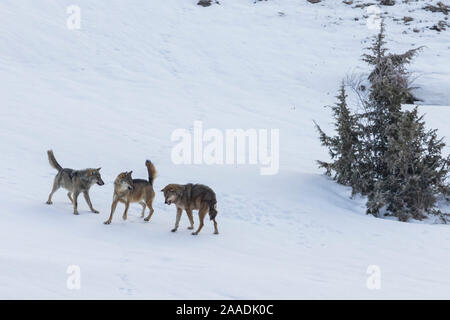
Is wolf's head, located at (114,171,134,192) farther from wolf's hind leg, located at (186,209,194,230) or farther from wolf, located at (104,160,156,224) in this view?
wolf's hind leg, located at (186,209,194,230)

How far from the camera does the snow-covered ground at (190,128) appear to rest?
7355 mm

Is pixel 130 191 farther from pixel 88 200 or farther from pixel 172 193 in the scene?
pixel 88 200

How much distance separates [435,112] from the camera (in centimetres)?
2280

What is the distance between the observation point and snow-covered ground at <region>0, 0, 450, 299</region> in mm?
7355

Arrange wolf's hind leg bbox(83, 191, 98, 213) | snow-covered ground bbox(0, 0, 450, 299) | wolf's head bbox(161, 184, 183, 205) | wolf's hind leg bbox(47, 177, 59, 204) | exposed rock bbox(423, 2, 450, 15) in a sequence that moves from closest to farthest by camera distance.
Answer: snow-covered ground bbox(0, 0, 450, 299)
wolf's head bbox(161, 184, 183, 205)
wolf's hind leg bbox(83, 191, 98, 213)
wolf's hind leg bbox(47, 177, 59, 204)
exposed rock bbox(423, 2, 450, 15)

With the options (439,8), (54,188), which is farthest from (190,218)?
(439,8)

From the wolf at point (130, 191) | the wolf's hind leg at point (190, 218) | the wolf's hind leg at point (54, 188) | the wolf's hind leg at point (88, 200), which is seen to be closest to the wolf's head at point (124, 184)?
the wolf at point (130, 191)

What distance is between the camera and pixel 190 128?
18.9m

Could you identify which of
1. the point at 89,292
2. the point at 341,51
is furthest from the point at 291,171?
the point at 341,51

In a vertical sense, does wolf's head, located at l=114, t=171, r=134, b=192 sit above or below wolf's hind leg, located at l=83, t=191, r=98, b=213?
above

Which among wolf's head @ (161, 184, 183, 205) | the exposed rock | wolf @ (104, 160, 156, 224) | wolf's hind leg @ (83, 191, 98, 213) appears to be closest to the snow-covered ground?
wolf's hind leg @ (83, 191, 98, 213)

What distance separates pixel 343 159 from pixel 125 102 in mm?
11845

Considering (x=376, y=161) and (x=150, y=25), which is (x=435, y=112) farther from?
(x=150, y=25)

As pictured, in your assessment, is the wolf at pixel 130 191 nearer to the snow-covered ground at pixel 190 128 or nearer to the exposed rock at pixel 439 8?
the snow-covered ground at pixel 190 128
